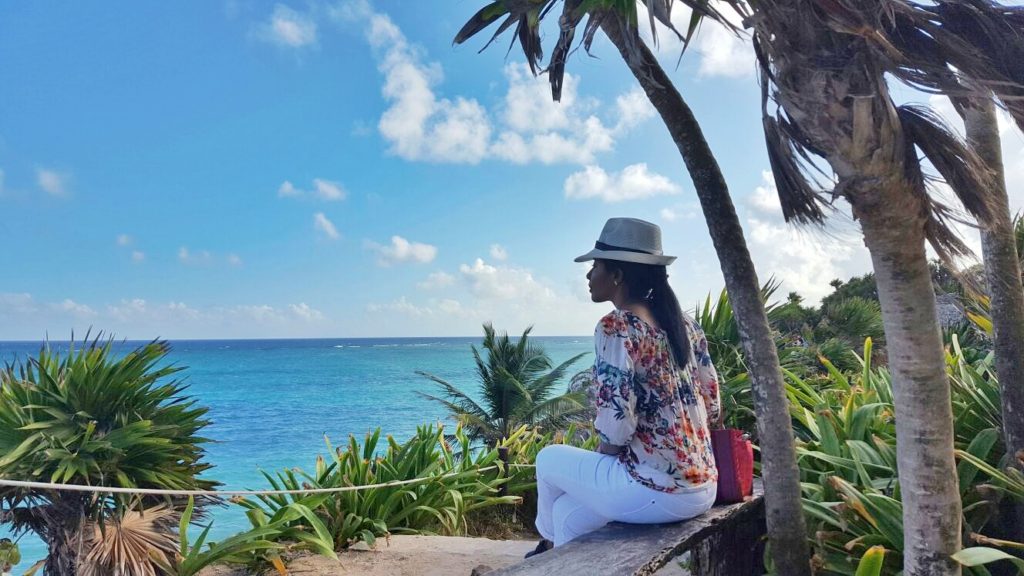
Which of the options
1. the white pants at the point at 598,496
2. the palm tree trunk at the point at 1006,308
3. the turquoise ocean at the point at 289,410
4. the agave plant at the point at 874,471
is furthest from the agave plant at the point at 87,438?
the palm tree trunk at the point at 1006,308

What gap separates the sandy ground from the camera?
426 centimetres

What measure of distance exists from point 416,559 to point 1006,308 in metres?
3.68

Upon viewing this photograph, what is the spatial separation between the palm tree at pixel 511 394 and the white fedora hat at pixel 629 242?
14.9 metres

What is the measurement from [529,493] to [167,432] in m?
3.20

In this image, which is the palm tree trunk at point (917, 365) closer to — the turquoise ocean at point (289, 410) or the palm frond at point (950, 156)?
the palm frond at point (950, 156)

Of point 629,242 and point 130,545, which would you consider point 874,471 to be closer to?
point 629,242

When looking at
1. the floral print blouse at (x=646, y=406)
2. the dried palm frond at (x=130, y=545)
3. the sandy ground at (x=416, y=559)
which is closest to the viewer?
the floral print blouse at (x=646, y=406)

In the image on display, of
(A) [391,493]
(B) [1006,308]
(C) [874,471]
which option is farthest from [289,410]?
(B) [1006,308]

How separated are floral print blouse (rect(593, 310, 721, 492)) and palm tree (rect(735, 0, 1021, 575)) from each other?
0.79m

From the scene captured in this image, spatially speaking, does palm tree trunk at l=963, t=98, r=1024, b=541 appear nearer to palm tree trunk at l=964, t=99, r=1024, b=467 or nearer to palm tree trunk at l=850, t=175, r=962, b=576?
palm tree trunk at l=964, t=99, r=1024, b=467

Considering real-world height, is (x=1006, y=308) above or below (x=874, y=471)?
above

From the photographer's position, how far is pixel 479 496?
18.8 ft

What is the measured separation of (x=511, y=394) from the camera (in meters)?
18.1

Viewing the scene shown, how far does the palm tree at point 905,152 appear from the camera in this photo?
1.79 meters
